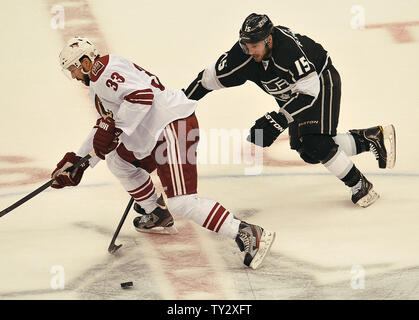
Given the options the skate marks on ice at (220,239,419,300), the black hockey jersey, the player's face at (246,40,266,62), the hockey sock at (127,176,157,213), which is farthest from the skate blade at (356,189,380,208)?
the hockey sock at (127,176,157,213)

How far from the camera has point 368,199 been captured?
509 cm

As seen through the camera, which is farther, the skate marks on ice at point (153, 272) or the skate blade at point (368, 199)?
the skate blade at point (368, 199)

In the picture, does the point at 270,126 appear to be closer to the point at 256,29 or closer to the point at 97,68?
the point at 256,29

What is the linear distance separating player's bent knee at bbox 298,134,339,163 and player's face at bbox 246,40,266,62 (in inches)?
20.5

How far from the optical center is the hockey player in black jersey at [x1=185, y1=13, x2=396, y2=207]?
4711 millimetres

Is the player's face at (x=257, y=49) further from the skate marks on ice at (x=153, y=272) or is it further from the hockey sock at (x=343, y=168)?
the skate marks on ice at (x=153, y=272)

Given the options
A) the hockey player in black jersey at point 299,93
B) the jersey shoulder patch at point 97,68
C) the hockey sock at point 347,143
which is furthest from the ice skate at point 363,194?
the jersey shoulder patch at point 97,68

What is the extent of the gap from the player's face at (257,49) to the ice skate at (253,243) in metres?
0.88

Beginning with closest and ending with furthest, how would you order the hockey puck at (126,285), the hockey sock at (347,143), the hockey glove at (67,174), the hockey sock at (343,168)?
the hockey puck at (126,285), the hockey glove at (67,174), the hockey sock at (343,168), the hockey sock at (347,143)

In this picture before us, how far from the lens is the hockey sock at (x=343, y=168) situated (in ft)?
16.5

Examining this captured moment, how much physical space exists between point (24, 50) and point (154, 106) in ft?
9.81

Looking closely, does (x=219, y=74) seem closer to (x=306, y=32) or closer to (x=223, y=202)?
(x=223, y=202)

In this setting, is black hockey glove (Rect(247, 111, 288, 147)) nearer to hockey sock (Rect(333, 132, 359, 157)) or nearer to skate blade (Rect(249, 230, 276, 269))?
skate blade (Rect(249, 230, 276, 269))

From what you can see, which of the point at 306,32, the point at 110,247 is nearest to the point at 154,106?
the point at 110,247
